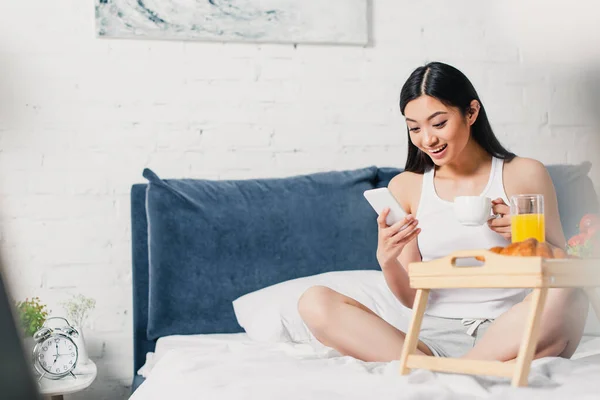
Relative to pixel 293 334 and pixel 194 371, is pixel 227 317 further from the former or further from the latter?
pixel 194 371

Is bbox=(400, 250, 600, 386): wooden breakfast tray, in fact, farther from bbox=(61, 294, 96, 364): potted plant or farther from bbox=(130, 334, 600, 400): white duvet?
bbox=(61, 294, 96, 364): potted plant

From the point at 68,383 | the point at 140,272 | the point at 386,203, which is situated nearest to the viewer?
the point at 386,203

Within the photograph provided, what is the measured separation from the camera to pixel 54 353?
2205mm

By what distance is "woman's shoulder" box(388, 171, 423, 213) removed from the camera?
203 centimetres

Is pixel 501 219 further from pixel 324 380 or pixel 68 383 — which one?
pixel 68 383

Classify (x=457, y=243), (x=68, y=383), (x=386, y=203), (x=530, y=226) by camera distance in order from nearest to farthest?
(x=530, y=226) → (x=386, y=203) → (x=457, y=243) → (x=68, y=383)

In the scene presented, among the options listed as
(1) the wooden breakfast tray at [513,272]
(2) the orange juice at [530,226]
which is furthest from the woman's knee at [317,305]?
(2) the orange juice at [530,226]

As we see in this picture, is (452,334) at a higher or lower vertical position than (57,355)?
higher

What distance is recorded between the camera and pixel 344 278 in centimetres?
222

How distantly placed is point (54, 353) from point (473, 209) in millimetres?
1375

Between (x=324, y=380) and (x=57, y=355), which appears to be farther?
(x=57, y=355)

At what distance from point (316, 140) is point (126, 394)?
1.16m

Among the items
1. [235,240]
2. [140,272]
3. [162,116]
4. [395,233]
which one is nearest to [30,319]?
[140,272]

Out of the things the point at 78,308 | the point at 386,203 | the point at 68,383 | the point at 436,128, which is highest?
the point at 436,128
